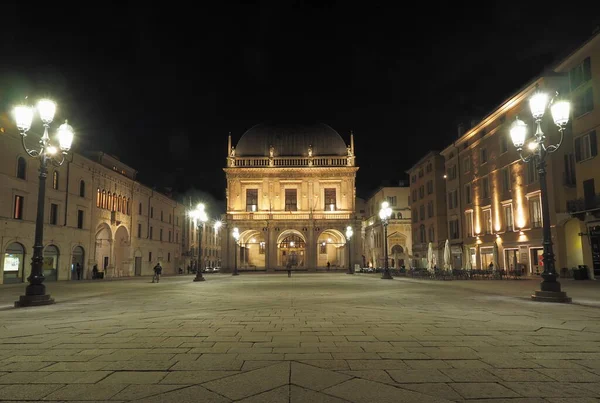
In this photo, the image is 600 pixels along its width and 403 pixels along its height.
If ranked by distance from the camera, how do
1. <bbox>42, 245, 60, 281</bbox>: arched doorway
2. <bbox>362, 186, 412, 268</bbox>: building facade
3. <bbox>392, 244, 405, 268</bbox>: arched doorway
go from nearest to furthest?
<bbox>42, 245, 60, 281</bbox>: arched doorway < <bbox>392, 244, 405, 268</bbox>: arched doorway < <bbox>362, 186, 412, 268</bbox>: building facade

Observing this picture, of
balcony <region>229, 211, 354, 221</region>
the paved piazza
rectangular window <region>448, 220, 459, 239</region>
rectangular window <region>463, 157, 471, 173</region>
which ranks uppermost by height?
rectangular window <region>463, 157, 471, 173</region>

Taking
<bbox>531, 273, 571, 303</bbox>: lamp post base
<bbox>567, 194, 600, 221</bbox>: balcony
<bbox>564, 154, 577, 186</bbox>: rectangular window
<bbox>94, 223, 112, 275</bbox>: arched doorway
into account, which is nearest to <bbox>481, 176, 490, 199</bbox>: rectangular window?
<bbox>564, 154, 577, 186</bbox>: rectangular window

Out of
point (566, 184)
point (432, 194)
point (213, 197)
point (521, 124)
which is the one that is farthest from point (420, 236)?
point (213, 197)

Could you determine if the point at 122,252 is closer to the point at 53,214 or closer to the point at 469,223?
the point at 53,214

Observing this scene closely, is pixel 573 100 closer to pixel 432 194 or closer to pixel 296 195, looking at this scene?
pixel 432 194

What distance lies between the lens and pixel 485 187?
4191cm

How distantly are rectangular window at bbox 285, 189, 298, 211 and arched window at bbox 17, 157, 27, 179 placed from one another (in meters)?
34.1

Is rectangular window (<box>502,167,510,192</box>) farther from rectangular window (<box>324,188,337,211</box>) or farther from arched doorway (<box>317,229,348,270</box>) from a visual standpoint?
arched doorway (<box>317,229,348,270</box>)

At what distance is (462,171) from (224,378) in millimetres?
45919

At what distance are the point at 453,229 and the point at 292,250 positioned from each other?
72.1ft

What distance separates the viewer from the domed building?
57.5 meters

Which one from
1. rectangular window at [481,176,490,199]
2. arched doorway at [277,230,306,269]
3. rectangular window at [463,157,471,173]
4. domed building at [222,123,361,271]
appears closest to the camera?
rectangular window at [481,176,490,199]

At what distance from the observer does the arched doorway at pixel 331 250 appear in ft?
201

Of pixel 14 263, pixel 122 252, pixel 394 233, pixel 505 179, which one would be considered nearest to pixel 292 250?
pixel 394 233
